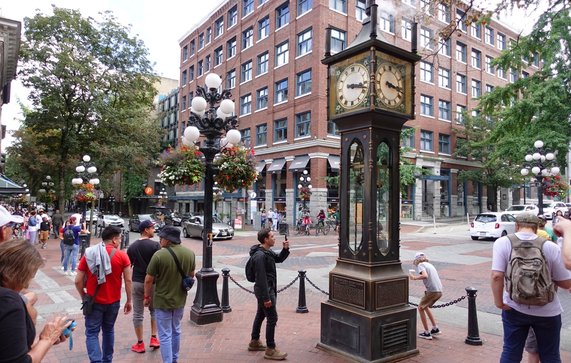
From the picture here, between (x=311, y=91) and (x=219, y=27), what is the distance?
61.1 feet

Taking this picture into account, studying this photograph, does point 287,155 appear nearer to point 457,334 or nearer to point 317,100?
point 317,100

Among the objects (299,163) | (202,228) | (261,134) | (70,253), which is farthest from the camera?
(261,134)

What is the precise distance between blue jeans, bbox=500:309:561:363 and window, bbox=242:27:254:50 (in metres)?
39.5

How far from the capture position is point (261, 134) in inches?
1547

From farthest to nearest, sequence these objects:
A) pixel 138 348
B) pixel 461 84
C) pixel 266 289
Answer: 1. pixel 461 84
2. pixel 138 348
3. pixel 266 289

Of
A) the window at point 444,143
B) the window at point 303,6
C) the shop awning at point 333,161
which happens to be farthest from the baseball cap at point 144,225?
the window at point 444,143

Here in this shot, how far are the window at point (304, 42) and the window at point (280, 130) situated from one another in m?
5.89

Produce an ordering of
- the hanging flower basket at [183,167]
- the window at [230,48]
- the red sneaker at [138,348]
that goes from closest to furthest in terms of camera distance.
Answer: the red sneaker at [138,348] → the hanging flower basket at [183,167] → the window at [230,48]

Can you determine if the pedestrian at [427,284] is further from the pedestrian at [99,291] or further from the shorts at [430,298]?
the pedestrian at [99,291]

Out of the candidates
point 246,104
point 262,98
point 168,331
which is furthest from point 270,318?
point 246,104

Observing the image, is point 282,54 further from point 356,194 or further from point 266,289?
point 266,289

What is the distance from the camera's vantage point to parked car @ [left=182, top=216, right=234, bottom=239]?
2397cm

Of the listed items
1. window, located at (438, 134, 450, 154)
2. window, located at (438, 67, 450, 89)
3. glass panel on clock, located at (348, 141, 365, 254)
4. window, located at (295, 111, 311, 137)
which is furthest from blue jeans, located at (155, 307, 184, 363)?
window, located at (438, 67, 450, 89)

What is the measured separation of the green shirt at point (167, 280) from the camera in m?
4.77
